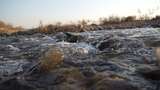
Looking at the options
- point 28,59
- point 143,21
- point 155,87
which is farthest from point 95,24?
point 155,87

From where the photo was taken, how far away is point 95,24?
687 inches

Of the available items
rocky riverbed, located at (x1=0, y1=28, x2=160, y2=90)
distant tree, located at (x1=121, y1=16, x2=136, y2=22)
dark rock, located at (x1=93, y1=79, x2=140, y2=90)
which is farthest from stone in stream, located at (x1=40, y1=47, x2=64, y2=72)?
distant tree, located at (x1=121, y1=16, x2=136, y2=22)

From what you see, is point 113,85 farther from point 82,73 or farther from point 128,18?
point 128,18

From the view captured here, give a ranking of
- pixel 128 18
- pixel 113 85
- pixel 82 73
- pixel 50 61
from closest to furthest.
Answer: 1. pixel 113 85
2. pixel 82 73
3. pixel 50 61
4. pixel 128 18

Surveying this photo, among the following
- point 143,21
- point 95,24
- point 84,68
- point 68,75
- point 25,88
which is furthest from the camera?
point 95,24

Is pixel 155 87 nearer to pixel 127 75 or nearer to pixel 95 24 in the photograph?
pixel 127 75

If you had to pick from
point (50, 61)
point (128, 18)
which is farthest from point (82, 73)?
point (128, 18)

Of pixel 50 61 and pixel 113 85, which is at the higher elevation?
pixel 50 61

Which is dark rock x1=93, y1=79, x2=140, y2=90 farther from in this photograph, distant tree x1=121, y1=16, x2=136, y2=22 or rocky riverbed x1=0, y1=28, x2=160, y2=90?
distant tree x1=121, y1=16, x2=136, y2=22

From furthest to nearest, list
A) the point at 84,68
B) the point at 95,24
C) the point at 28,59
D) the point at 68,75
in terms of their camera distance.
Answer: the point at 95,24, the point at 28,59, the point at 84,68, the point at 68,75

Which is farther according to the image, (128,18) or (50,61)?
(128,18)

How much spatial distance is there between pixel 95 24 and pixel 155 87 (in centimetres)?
1418

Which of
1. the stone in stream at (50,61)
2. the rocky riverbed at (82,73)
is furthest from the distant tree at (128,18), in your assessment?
the stone in stream at (50,61)

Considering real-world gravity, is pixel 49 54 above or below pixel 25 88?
above
